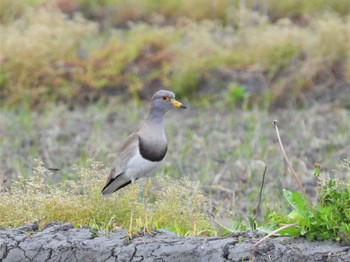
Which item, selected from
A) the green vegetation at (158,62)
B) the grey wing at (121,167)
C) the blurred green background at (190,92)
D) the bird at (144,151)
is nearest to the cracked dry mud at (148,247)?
the bird at (144,151)

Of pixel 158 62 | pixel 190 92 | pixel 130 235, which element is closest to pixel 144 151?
pixel 130 235

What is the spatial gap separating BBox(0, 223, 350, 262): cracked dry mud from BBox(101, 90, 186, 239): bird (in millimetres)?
133

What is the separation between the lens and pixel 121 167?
5.52 m

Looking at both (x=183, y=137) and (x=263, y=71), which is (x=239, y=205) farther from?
(x=263, y=71)

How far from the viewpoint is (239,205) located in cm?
734

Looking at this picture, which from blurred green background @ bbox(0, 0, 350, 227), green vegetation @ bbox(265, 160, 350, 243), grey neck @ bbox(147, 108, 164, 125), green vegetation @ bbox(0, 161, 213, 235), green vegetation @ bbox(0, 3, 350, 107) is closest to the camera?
green vegetation @ bbox(265, 160, 350, 243)

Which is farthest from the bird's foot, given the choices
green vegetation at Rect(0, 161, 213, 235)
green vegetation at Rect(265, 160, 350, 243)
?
green vegetation at Rect(265, 160, 350, 243)

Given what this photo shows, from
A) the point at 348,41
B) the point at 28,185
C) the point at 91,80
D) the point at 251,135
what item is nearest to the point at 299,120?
the point at 251,135

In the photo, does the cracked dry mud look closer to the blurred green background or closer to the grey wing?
the grey wing

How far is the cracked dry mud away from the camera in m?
5.03

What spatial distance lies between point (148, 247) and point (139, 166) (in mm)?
429

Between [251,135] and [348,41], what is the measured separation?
2.60 metres

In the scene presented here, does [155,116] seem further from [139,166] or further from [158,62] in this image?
[158,62]

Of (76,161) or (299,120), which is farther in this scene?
(299,120)
